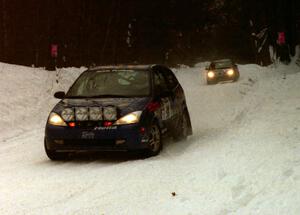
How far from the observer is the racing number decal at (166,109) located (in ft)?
31.4

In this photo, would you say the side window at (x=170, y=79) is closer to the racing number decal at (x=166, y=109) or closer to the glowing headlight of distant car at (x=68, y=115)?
the racing number decal at (x=166, y=109)

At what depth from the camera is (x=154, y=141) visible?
8867mm

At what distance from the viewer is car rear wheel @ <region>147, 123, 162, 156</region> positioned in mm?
8695

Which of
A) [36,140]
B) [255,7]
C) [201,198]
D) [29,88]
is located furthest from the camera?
[255,7]

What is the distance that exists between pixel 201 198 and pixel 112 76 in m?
4.33

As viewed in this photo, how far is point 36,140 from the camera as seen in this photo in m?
A: 11.6

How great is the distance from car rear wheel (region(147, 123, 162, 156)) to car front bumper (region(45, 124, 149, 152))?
0.17m

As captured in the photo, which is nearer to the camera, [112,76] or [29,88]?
[112,76]

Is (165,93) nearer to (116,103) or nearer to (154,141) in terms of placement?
(154,141)

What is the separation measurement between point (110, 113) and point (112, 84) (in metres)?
1.20

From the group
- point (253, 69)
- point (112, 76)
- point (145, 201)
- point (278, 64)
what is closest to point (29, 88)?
point (112, 76)

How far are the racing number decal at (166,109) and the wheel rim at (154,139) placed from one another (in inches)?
21.2

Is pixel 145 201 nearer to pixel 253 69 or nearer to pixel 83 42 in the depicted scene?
pixel 83 42

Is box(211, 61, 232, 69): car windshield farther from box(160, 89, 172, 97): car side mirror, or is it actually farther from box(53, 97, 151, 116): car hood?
box(53, 97, 151, 116): car hood
